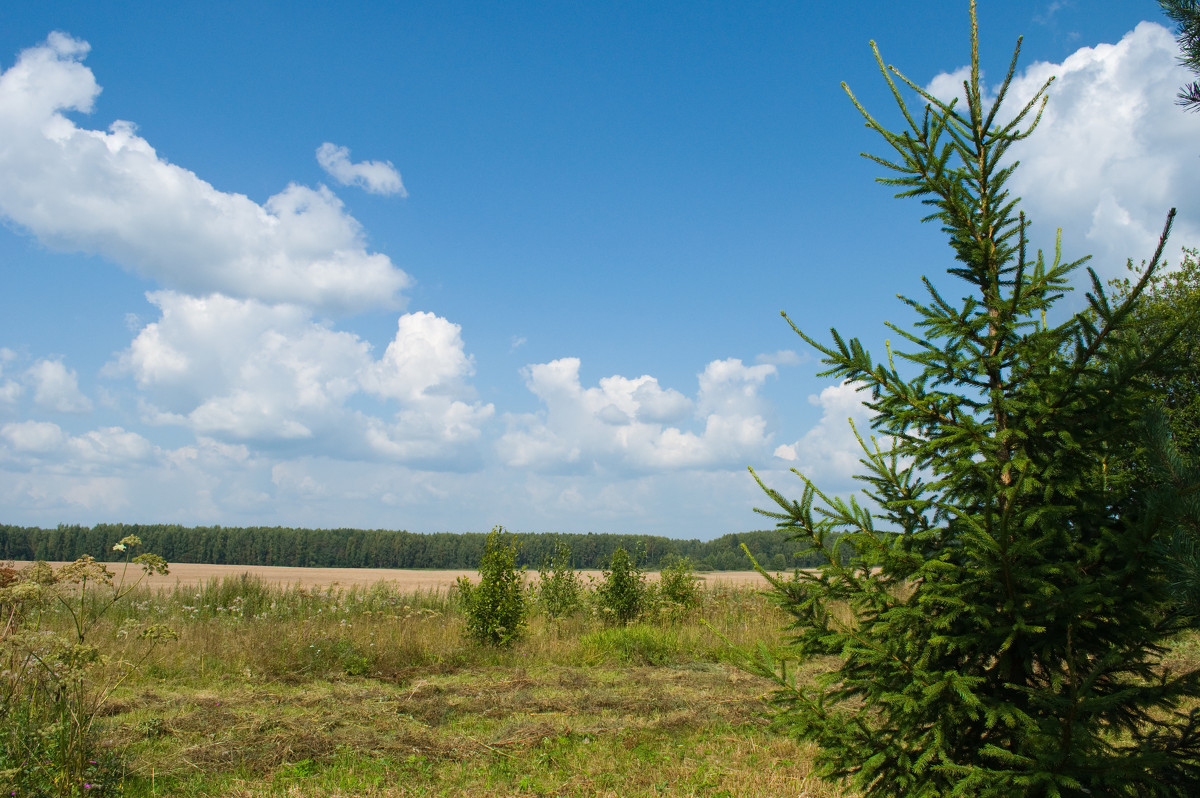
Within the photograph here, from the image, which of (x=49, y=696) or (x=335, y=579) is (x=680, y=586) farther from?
(x=335, y=579)

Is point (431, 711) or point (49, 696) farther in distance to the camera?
point (431, 711)

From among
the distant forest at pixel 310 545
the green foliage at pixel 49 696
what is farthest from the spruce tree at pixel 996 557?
the distant forest at pixel 310 545

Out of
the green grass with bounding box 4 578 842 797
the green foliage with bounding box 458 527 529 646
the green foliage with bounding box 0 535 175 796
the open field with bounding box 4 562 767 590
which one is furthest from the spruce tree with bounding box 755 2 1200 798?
the green foliage with bounding box 458 527 529 646

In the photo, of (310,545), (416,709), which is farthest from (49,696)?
(310,545)

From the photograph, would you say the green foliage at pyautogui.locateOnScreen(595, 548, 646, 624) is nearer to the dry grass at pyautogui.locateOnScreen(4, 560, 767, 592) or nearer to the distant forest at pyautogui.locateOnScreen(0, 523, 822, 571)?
the dry grass at pyautogui.locateOnScreen(4, 560, 767, 592)

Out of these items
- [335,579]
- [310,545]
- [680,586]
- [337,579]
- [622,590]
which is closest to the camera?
[622,590]

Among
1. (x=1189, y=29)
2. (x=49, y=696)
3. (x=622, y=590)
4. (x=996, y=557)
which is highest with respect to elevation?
(x=1189, y=29)

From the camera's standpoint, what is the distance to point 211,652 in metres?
10.4

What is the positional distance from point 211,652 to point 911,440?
444 inches

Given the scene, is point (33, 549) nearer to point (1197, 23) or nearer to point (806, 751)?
point (806, 751)

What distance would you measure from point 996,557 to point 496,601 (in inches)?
411

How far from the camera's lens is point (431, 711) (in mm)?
7770

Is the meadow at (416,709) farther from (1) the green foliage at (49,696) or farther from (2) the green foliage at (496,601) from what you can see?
(2) the green foliage at (496,601)

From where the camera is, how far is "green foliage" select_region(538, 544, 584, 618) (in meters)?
14.9
